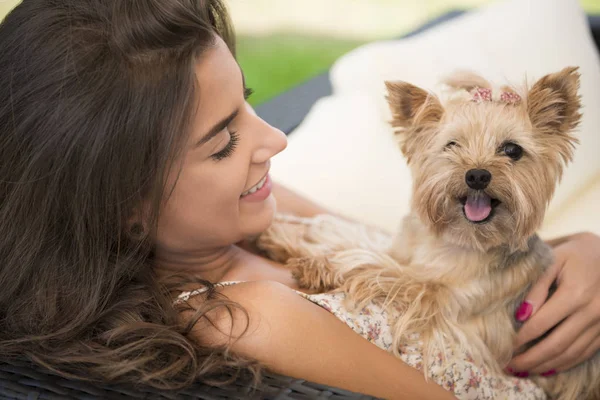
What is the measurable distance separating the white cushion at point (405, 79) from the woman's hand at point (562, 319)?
0.54m

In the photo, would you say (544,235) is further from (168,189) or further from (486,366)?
Result: (168,189)

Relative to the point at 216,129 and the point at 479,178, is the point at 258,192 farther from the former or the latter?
the point at 479,178

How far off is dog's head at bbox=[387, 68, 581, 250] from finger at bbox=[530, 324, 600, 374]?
0.25 meters

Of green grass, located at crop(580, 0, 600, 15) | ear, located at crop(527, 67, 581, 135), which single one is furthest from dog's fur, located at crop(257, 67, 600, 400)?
green grass, located at crop(580, 0, 600, 15)

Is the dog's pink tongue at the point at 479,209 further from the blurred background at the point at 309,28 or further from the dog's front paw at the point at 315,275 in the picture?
the blurred background at the point at 309,28

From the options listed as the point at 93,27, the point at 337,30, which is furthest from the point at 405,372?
the point at 337,30

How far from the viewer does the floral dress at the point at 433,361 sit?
4.21 ft

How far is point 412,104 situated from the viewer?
1.32m

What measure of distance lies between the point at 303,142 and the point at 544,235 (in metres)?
0.76

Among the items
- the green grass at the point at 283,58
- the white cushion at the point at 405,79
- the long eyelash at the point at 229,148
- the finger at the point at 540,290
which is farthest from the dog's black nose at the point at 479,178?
the green grass at the point at 283,58

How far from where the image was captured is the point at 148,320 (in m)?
1.18

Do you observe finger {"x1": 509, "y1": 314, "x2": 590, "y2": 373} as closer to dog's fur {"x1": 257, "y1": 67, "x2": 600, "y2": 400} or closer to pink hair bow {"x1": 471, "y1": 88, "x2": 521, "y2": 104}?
dog's fur {"x1": 257, "y1": 67, "x2": 600, "y2": 400}

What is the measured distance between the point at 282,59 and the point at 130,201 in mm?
3917

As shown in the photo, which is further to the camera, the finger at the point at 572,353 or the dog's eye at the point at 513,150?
the finger at the point at 572,353
